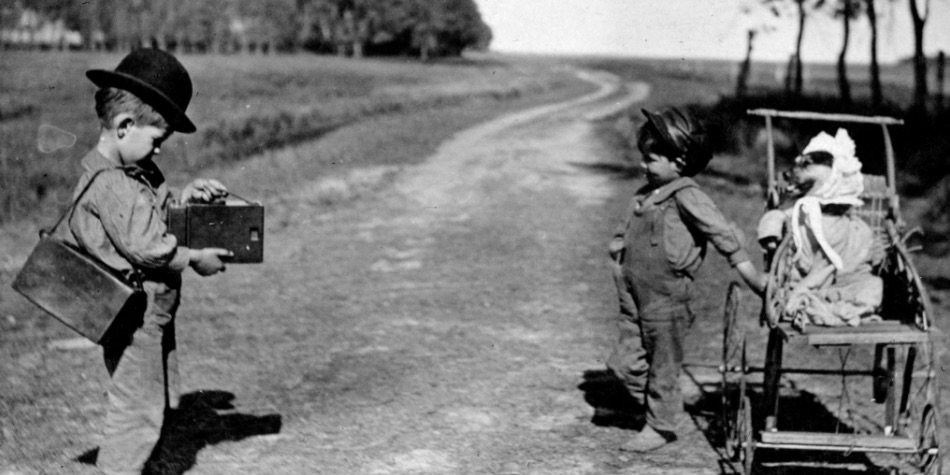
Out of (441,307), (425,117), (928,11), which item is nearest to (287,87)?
(425,117)

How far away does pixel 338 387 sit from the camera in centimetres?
548

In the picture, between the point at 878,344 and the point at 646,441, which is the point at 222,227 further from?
the point at 878,344

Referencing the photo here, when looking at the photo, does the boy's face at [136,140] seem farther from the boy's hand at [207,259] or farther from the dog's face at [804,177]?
the dog's face at [804,177]

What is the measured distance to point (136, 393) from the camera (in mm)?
3629

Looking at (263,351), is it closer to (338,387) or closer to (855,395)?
(338,387)

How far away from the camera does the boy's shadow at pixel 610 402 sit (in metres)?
5.00

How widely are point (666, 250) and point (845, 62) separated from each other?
24.3m

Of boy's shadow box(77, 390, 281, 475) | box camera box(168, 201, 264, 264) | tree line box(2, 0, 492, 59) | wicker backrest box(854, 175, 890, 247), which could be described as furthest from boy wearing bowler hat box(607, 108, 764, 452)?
tree line box(2, 0, 492, 59)

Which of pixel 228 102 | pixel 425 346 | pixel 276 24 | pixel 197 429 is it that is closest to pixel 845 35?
pixel 228 102

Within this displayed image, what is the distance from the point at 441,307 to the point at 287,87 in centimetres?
3308

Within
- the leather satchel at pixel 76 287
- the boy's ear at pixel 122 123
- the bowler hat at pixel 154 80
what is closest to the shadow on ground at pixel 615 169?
the bowler hat at pixel 154 80

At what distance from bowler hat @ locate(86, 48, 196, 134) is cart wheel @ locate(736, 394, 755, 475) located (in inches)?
102

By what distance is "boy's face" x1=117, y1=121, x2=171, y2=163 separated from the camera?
3.58 m

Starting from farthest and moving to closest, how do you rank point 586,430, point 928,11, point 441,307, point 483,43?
point 483,43, point 928,11, point 441,307, point 586,430
